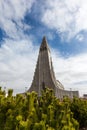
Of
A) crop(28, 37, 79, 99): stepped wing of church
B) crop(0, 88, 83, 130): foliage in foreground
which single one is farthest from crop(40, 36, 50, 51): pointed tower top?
crop(0, 88, 83, 130): foliage in foreground

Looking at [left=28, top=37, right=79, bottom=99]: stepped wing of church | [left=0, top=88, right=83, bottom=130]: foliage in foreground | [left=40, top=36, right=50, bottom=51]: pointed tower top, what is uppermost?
[left=40, top=36, right=50, bottom=51]: pointed tower top

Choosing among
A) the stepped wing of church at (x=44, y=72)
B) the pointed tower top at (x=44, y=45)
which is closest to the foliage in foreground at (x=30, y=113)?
the stepped wing of church at (x=44, y=72)

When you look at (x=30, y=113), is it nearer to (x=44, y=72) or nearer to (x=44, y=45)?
(x=44, y=72)

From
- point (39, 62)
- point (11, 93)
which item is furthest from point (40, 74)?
point (11, 93)

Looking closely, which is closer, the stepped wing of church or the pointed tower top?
the stepped wing of church

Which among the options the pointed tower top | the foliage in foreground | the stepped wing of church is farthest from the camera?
the pointed tower top

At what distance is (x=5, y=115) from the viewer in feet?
14.6

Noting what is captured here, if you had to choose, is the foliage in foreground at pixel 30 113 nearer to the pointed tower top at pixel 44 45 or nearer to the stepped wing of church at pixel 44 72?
the stepped wing of church at pixel 44 72

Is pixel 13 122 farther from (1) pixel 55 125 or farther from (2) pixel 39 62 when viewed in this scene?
(2) pixel 39 62

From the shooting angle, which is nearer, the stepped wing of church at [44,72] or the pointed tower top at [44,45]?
the stepped wing of church at [44,72]

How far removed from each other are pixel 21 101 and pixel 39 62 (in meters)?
53.4

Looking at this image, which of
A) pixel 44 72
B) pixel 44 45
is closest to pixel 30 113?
pixel 44 72

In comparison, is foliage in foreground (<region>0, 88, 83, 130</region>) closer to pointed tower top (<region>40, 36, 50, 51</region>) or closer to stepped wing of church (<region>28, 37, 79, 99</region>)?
stepped wing of church (<region>28, 37, 79, 99</region>)

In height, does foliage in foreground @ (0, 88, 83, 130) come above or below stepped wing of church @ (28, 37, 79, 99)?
below
